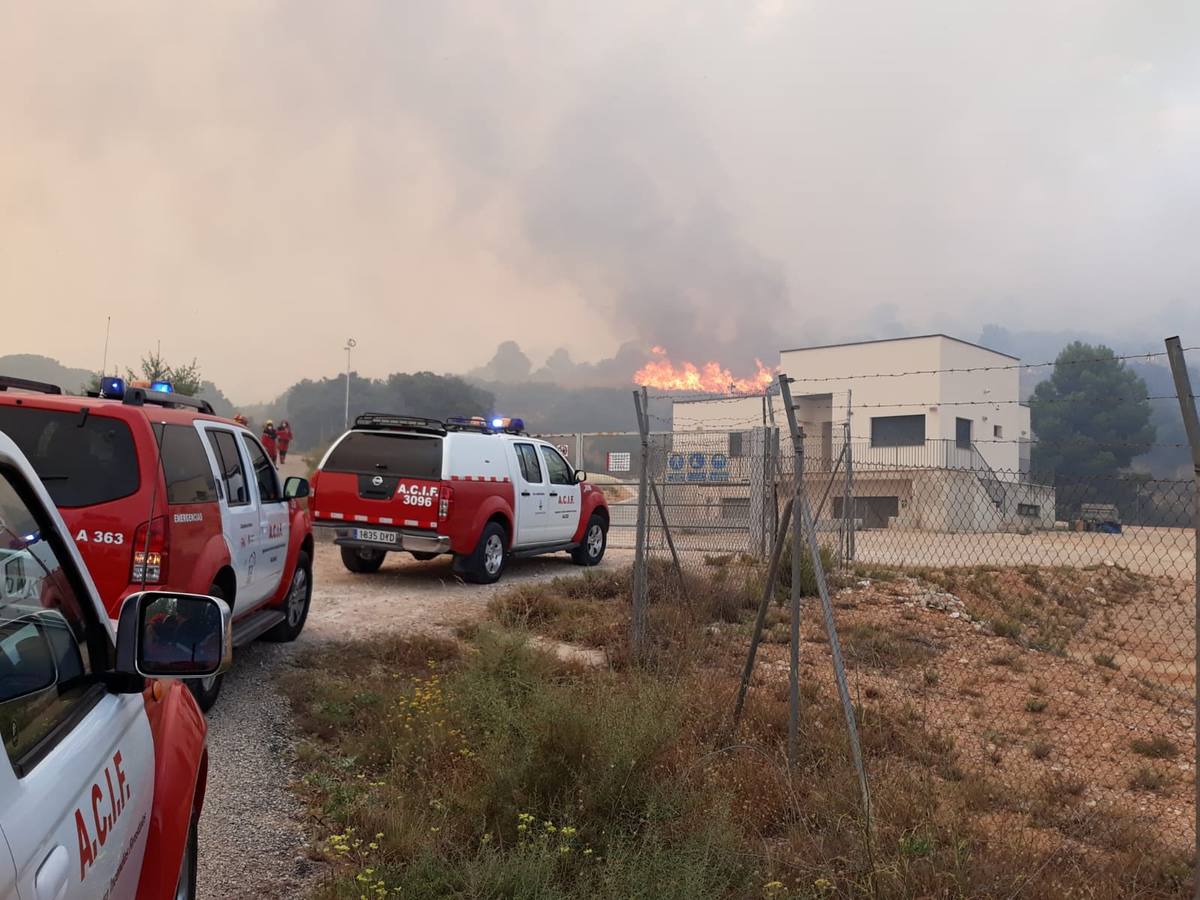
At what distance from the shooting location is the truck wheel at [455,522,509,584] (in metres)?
11.5

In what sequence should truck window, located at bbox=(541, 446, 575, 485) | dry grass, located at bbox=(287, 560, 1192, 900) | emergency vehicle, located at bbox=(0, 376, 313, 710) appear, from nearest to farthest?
dry grass, located at bbox=(287, 560, 1192, 900) < emergency vehicle, located at bbox=(0, 376, 313, 710) < truck window, located at bbox=(541, 446, 575, 485)

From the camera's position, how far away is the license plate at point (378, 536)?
36.4ft

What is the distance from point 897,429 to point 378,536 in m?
39.0

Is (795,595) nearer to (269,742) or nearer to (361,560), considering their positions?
(269,742)

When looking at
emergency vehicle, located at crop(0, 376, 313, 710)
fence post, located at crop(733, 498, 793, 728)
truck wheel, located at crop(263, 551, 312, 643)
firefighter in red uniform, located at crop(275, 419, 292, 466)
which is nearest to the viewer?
emergency vehicle, located at crop(0, 376, 313, 710)

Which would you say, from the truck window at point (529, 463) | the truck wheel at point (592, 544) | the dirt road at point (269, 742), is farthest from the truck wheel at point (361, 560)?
the truck wheel at point (592, 544)

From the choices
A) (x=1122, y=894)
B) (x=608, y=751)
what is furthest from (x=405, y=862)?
(x=1122, y=894)

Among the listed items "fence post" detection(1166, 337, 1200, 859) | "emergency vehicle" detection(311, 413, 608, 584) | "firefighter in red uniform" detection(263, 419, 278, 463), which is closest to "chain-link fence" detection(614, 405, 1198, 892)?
"fence post" detection(1166, 337, 1200, 859)

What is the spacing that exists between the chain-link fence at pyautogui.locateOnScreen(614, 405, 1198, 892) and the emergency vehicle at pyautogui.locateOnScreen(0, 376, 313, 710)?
3.37 m

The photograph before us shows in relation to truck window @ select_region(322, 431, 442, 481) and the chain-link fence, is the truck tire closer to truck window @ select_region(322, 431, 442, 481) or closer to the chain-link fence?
the chain-link fence

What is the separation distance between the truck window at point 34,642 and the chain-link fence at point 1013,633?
3814 mm

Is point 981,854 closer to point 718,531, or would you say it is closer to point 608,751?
point 608,751

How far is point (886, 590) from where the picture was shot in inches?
490

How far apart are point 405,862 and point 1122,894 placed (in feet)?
9.89
